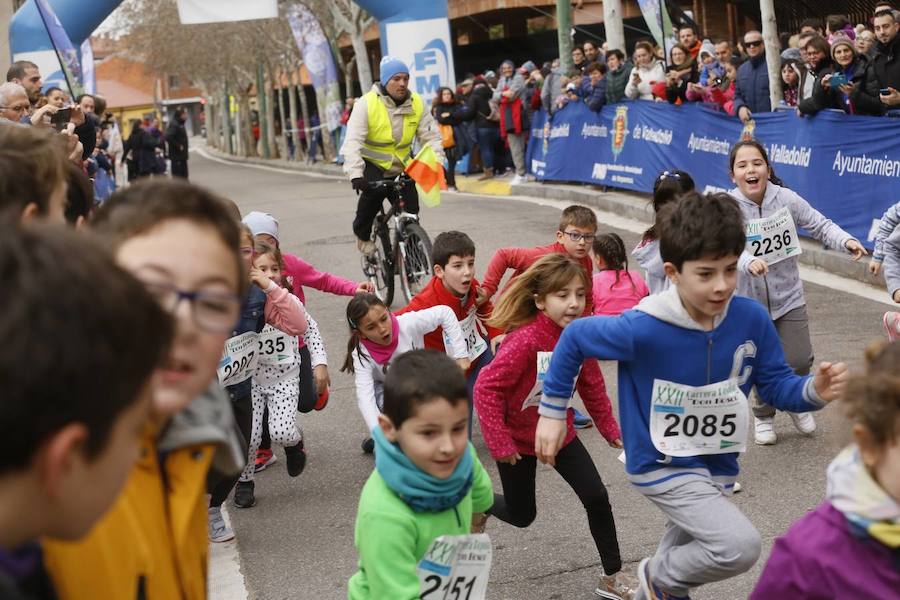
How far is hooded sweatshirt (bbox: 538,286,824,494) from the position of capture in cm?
417

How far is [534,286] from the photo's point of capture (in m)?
5.09

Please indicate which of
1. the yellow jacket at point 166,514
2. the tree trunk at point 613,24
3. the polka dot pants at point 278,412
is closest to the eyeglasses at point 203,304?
the yellow jacket at point 166,514

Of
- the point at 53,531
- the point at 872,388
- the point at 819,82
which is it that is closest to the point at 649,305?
the point at 872,388

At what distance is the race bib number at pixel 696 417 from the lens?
165 inches

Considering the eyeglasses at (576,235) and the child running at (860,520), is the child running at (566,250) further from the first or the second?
the child running at (860,520)

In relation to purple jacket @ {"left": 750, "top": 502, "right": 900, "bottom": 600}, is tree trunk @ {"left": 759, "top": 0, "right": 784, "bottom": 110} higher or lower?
higher

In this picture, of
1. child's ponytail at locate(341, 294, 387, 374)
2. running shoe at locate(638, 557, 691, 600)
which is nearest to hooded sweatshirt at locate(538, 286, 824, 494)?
running shoe at locate(638, 557, 691, 600)

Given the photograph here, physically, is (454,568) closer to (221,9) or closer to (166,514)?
(166,514)

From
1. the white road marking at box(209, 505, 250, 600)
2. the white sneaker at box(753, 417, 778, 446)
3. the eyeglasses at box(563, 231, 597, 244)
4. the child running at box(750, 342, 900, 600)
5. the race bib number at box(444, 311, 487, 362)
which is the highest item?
the eyeglasses at box(563, 231, 597, 244)

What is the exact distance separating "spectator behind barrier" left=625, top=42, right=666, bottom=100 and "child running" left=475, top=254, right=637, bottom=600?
12.4 m

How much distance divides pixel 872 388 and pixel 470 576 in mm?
1504

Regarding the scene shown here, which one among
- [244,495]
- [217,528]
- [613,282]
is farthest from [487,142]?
[217,528]

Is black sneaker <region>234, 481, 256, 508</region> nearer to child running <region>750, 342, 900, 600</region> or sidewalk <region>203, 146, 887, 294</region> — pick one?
sidewalk <region>203, 146, 887, 294</region>

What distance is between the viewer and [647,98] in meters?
17.3
